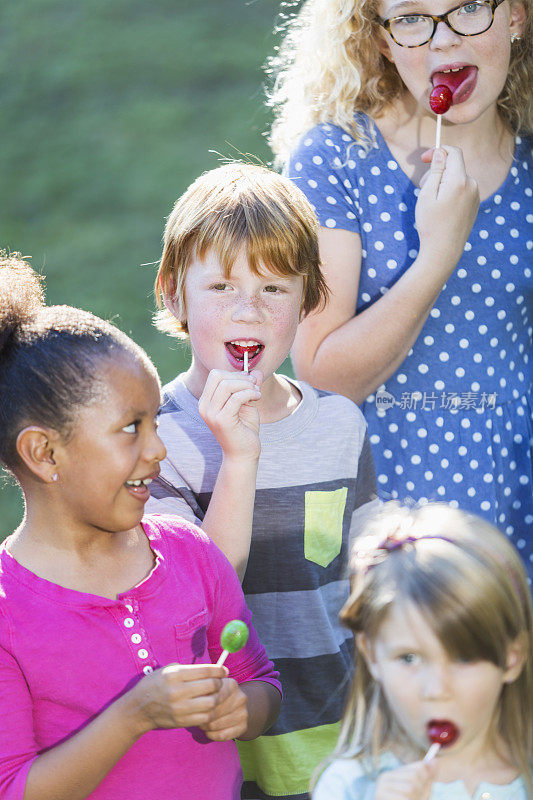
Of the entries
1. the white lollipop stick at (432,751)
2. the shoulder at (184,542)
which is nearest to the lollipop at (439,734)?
the white lollipop stick at (432,751)

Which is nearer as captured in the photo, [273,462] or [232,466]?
[232,466]

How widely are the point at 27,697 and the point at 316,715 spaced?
2.27 feet

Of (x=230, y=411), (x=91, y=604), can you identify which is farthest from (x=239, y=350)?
(x=91, y=604)

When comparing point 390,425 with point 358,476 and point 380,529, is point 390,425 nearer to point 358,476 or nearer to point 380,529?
point 358,476

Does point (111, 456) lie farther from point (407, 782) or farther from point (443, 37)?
point (443, 37)

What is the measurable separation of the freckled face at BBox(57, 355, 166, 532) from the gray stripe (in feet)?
1.58

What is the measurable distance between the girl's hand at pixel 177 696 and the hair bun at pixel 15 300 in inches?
21.6

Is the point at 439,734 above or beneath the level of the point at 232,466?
beneath

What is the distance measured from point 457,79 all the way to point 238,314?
722 millimetres

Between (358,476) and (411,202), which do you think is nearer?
(358,476)

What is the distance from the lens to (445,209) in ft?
7.16

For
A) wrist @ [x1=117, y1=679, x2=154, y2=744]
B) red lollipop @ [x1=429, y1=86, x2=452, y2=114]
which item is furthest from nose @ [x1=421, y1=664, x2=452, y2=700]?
red lollipop @ [x1=429, y1=86, x2=452, y2=114]

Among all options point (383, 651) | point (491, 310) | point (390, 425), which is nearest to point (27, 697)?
point (383, 651)

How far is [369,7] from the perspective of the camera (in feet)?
7.76
